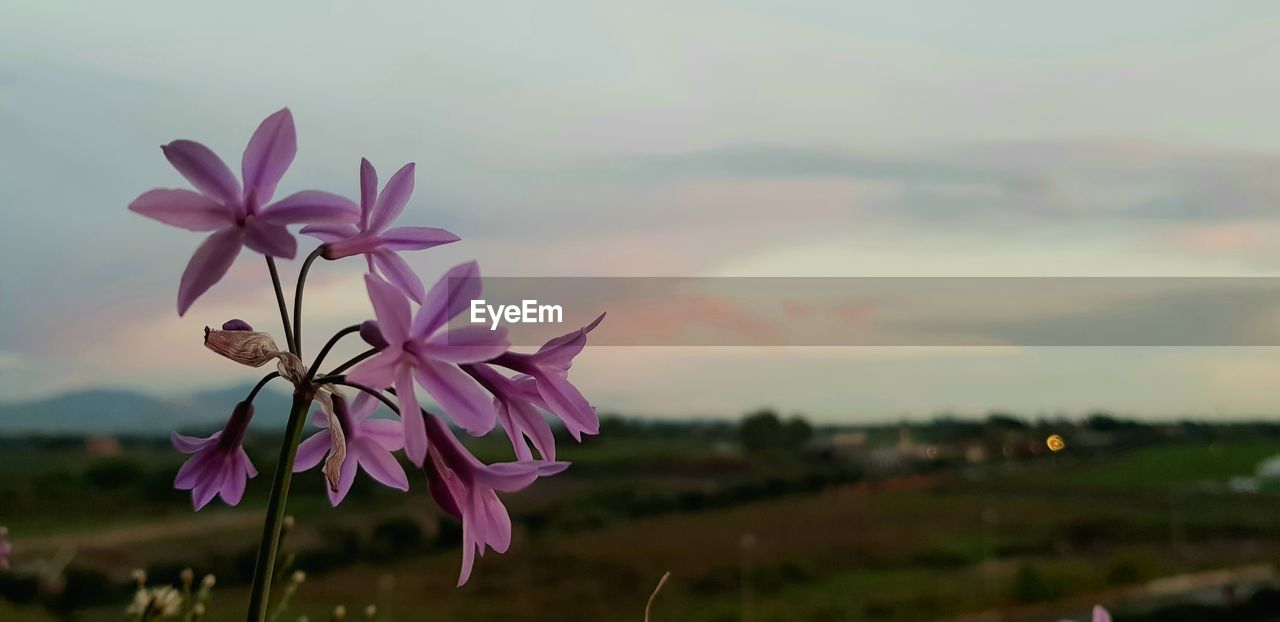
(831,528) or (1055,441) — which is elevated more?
(1055,441)

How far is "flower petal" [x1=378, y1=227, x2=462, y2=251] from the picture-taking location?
38 cm

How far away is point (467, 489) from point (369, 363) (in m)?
0.08

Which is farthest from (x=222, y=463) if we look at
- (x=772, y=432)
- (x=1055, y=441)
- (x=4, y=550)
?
(x=772, y=432)

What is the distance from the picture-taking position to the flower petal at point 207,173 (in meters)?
0.31

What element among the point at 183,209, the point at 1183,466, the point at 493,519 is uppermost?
the point at 183,209

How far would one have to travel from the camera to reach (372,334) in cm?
32

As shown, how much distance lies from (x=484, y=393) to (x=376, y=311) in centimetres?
4

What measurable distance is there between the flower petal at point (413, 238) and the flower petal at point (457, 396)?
0.09 meters

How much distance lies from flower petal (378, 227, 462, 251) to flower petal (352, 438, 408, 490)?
0.26 ft

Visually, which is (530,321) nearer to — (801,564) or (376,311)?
(376,311)

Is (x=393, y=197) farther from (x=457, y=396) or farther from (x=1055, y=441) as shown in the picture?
(x=1055, y=441)

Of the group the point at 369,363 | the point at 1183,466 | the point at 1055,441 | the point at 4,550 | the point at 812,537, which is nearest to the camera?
the point at 369,363

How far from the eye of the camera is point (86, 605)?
11.0 ft

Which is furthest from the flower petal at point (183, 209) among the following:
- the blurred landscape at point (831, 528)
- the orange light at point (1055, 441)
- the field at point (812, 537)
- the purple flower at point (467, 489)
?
the field at point (812, 537)
